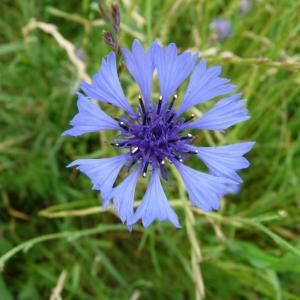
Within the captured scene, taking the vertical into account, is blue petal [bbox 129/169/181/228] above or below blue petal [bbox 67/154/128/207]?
below

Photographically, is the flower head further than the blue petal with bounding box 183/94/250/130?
Yes

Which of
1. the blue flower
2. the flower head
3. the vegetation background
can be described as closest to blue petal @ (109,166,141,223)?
the blue flower

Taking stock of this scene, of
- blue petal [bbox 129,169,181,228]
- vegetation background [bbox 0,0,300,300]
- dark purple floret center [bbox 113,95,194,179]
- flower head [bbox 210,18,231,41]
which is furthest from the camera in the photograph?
flower head [bbox 210,18,231,41]

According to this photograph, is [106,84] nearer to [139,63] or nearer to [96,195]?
[139,63]

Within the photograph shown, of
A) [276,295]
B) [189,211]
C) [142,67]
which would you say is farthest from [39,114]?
[276,295]

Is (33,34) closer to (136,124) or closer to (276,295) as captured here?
(136,124)

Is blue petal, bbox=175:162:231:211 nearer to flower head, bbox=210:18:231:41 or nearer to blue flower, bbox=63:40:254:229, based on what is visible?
blue flower, bbox=63:40:254:229

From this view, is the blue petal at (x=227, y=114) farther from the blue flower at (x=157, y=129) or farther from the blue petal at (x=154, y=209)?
the blue petal at (x=154, y=209)

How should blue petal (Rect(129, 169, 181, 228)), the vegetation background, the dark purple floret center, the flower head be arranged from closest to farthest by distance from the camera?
1. blue petal (Rect(129, 169, 181, 228))
2. the dark purple floret center
3. the vegetation background
4. the flower head

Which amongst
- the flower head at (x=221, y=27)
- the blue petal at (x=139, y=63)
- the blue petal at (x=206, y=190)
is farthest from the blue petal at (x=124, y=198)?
the flower head at (x=221, y=27)
